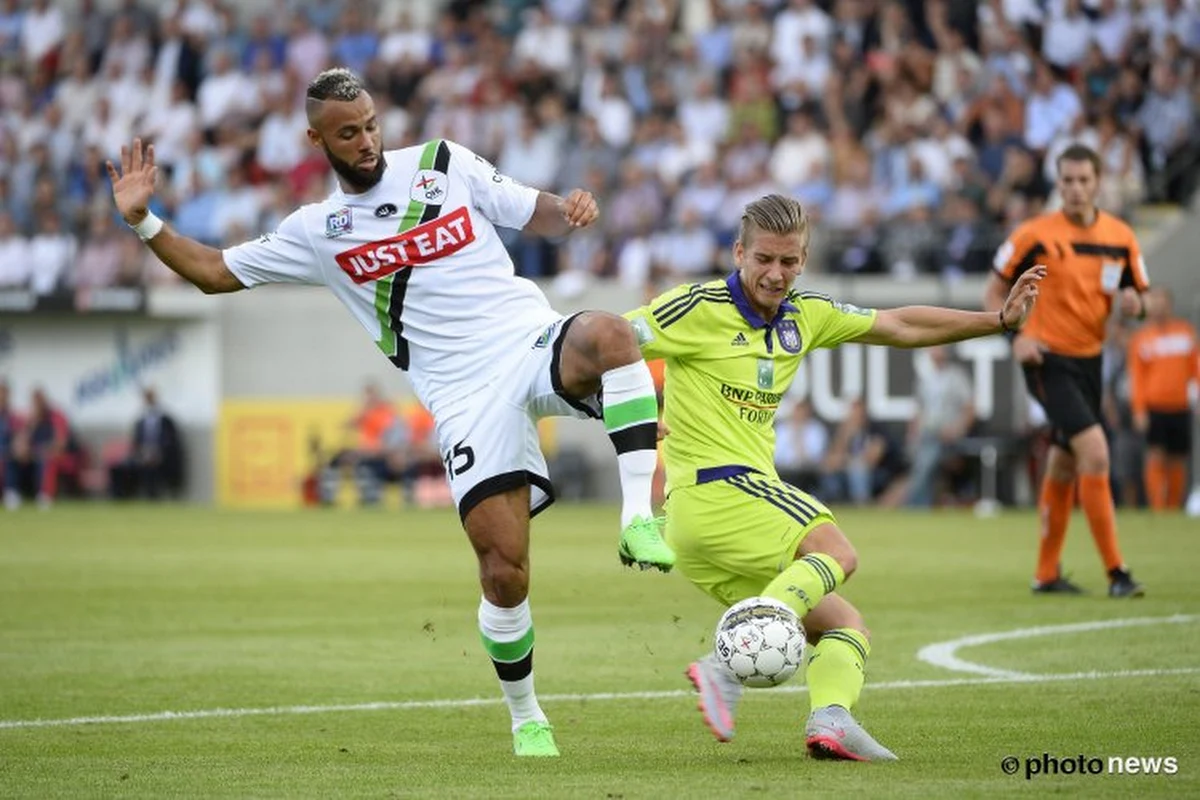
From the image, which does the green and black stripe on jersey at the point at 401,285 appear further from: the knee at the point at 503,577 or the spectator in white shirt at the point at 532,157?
the spectator in white shirt at the point at 532,157

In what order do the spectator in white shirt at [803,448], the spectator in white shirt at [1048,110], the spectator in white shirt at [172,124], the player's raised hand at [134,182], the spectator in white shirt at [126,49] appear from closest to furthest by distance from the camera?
the player's raised hand at [134,182] → the spectator in white shirt at [1048,110] → the spectator in white shirt at [803,448] → the spectator in white shirt at [172,124] → the spectator in white shirt at [126,49]

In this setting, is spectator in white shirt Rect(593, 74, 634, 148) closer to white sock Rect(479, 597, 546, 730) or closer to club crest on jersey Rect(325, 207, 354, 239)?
club crest on jersey Rect(325, 207, 354, 239)

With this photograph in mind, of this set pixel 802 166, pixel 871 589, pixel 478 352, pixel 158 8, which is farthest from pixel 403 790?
pixel 158 8

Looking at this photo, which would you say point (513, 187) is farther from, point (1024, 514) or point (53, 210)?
point (53, 210)

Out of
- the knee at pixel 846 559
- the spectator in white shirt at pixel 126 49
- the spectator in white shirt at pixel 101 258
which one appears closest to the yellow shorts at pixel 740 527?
the knee at pixel 846 559

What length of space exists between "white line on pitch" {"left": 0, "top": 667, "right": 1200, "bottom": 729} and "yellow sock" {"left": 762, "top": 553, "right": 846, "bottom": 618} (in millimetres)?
2293

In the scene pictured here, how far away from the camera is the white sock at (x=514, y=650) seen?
26.3 ft

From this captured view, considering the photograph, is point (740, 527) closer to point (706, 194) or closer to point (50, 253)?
point (706, 194)

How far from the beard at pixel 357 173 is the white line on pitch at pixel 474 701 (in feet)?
8.24

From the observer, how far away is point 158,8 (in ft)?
115

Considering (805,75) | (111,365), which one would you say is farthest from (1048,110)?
(111,365)

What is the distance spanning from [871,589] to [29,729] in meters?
7.71

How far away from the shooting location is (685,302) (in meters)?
8.09

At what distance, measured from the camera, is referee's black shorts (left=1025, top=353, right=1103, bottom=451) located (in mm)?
13703
